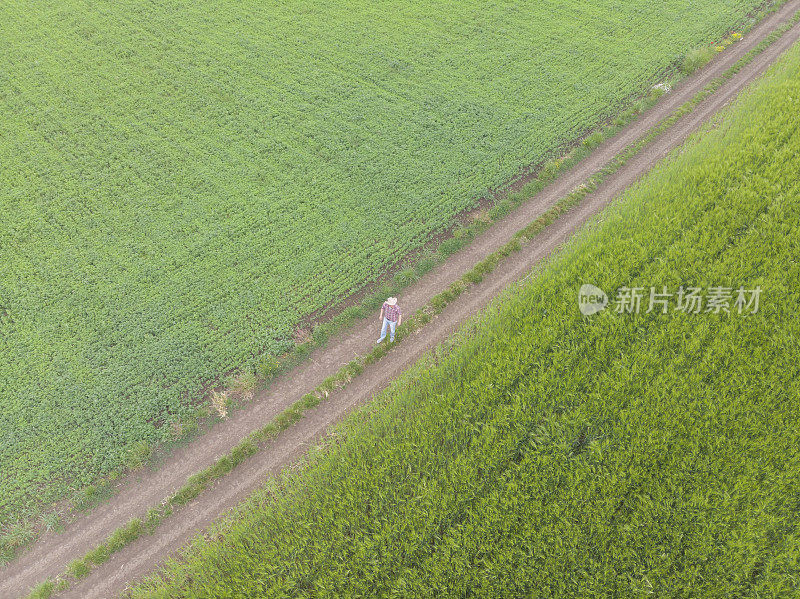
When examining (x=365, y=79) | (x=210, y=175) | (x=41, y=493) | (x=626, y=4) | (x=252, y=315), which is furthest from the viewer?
(x=626, y=4)

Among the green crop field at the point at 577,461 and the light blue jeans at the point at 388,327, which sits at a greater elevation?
the light blue jeans at the point at 388,327

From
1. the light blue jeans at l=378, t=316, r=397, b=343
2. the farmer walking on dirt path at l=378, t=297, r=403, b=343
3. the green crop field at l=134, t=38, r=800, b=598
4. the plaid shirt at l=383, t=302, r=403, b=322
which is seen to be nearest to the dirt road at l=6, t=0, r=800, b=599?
the light blue jeans at l=378, t=316, r=397, b=343

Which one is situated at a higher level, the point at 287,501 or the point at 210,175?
the point at 210,175

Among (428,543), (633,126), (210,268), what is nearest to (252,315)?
(210,268)

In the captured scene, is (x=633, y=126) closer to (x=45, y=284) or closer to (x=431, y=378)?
(x=431, y=378)

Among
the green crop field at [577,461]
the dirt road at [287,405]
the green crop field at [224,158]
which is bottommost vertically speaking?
the green crop field at [577,461]

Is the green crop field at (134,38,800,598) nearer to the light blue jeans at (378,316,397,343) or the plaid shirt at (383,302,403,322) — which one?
the light blue jeans at (378,316,397,343)

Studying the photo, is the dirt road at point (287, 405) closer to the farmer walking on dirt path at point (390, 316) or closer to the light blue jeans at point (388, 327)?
the light blue jeans at point (388, 327)

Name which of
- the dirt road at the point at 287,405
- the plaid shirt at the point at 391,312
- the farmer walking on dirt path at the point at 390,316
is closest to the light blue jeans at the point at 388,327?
the farmer walking on dirt path at the point at 390,316
